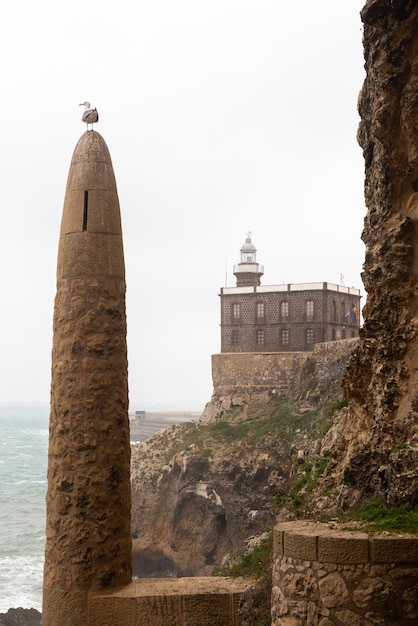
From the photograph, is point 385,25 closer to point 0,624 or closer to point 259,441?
point 0,624

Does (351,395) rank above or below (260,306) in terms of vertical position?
below

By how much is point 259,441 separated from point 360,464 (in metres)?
38.9

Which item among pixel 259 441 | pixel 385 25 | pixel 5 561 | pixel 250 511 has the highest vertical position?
pixel 385 25

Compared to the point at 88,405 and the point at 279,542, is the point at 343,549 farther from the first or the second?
the point at 88,405

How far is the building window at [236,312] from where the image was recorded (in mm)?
62131

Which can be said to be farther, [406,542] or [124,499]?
[124,499]

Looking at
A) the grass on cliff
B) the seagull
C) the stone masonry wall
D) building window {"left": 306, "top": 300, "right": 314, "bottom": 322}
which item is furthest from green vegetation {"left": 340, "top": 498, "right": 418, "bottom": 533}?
building window {"left": 306, "top": 300, "right": 314, "bottom": 322}

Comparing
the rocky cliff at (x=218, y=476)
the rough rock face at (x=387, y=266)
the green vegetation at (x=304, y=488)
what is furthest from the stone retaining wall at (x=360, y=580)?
the rocky cliff at (x=218, y=476)

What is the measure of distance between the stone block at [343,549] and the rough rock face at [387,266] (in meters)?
1.64

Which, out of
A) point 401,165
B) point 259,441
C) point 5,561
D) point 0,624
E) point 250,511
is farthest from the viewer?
point 5,561

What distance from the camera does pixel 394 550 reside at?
655 cm

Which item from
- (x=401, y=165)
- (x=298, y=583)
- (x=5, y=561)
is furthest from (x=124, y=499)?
(x=5, y=561)

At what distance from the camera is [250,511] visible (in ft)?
143

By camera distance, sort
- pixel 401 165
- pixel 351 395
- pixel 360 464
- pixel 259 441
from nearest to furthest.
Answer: pixel 360 464 → pixel 401 165 → pixel 351 395 → pixel 259 441
